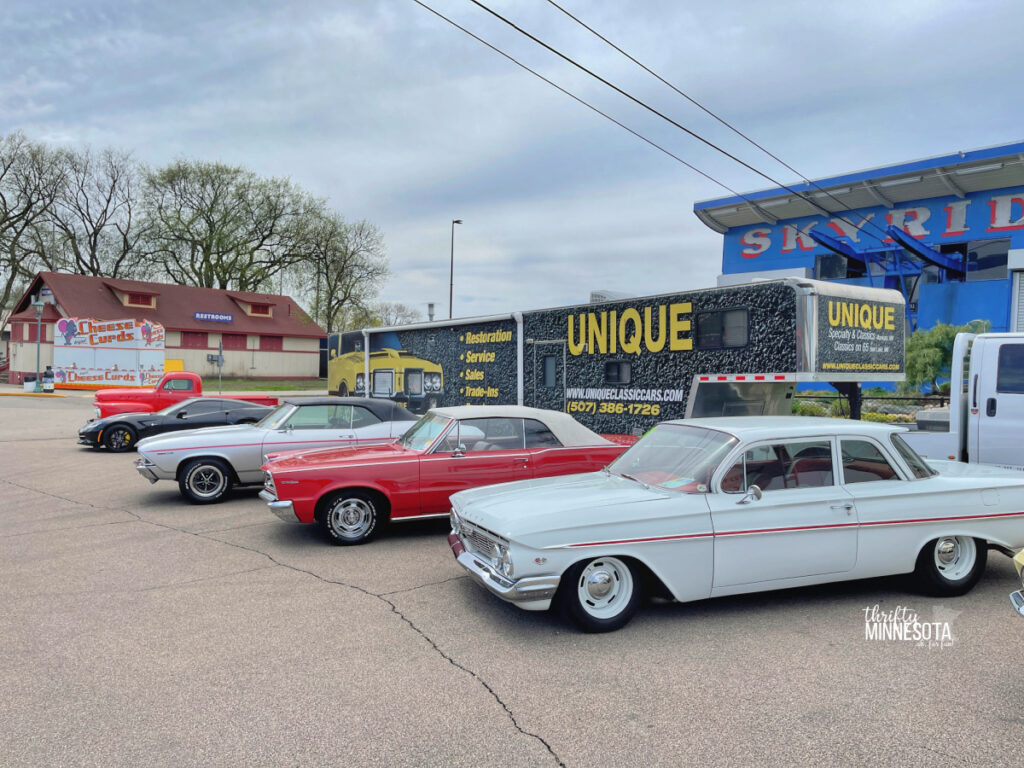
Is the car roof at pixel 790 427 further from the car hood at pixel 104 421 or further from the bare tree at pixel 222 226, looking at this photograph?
the bare tree at pixel 222 226

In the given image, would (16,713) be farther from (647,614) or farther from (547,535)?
(647,614)

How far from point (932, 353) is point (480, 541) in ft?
68.4

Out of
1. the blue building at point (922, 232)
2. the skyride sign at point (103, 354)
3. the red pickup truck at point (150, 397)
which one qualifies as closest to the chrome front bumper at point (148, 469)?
the red pickup truck at point (150, 397)

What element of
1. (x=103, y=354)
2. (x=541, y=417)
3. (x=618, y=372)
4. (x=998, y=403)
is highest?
(x=103, y=354)

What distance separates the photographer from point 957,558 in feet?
17.8

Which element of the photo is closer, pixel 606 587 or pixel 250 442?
pixel 606 587

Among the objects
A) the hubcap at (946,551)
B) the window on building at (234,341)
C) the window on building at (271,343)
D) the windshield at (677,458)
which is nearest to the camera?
the windshield at (677,458)

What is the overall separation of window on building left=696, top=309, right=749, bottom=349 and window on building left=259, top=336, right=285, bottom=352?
4731cm

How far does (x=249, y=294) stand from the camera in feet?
166

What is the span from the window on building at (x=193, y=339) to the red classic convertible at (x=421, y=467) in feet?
147

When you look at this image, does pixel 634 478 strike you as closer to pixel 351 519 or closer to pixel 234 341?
pixel 351 519

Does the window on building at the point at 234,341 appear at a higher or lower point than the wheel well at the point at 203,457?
higher

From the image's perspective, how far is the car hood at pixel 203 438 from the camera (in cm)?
924

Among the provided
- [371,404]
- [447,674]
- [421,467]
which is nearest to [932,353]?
[371,404]
